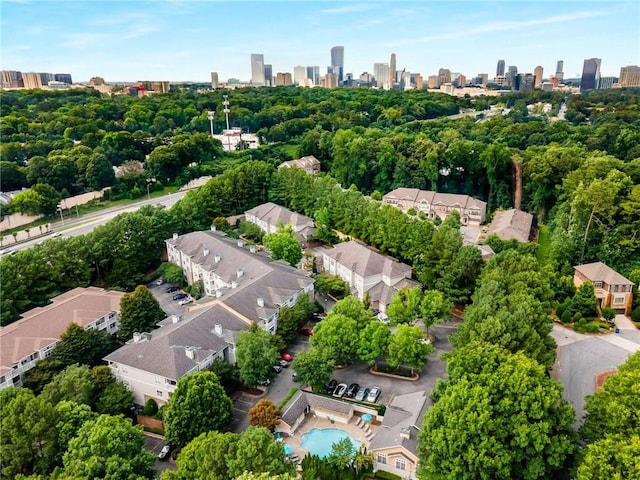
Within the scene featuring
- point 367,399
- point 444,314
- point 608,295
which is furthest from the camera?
point 608,295

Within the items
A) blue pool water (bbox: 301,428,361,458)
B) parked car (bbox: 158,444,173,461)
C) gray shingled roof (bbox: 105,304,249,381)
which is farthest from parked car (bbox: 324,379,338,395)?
parked car (bbox: 158,444,173,461)

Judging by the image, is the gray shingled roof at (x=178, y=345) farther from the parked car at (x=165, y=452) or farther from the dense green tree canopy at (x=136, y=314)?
the parked car at (x=165, y=452)

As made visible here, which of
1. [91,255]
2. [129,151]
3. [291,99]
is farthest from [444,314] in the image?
[291,99]

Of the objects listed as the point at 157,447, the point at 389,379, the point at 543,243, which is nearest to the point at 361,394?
the point at 389,379

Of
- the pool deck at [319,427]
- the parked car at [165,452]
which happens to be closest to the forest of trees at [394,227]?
the parked car at [165,452]

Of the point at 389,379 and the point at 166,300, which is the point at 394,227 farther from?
the point at 166,300

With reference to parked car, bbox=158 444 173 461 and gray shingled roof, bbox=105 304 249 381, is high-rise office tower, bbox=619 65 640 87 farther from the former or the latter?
parked car, bbox=158 444 173 461

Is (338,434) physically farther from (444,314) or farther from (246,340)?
(444,314)
